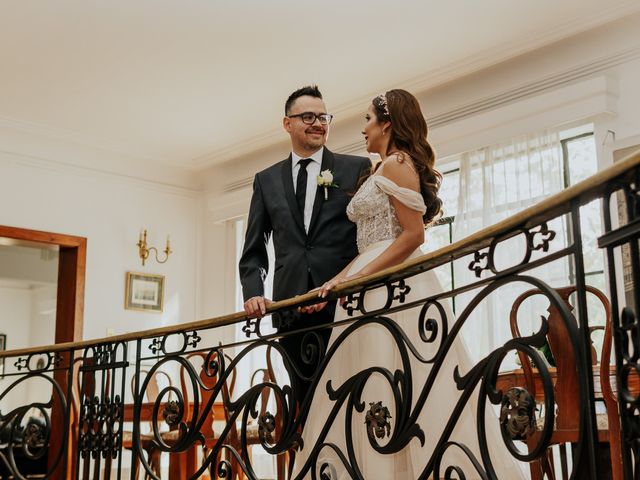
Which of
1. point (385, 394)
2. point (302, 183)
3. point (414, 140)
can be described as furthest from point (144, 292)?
point (385, 394)

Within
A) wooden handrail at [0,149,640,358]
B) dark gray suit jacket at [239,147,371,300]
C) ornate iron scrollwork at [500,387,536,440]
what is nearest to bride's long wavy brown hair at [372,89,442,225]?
dark gray suit jacket at [239,147,371,300]

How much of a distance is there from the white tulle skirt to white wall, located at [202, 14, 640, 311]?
306 centimetres

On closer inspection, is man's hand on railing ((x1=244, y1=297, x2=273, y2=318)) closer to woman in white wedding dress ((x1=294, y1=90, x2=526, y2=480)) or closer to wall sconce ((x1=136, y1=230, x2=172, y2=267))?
woman in white wedding dress ((x1=294, y1=90, x2=526, y2=480))

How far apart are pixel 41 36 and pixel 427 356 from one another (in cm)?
421

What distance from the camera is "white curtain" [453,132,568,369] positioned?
568 centimetres

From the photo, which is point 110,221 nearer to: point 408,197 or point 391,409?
point 408,197

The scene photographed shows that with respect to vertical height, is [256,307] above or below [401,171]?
below

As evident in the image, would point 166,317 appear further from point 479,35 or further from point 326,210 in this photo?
point 326,210

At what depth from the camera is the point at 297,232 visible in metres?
3.31

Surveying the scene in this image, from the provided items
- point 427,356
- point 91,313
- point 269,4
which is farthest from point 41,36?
point 427,356

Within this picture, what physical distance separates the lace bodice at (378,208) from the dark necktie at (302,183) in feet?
0.94

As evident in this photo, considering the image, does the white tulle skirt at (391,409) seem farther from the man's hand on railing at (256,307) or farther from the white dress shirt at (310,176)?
the white dress shirt at (310,176)

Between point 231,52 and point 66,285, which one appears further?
point 66,285

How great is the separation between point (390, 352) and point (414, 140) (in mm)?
858
